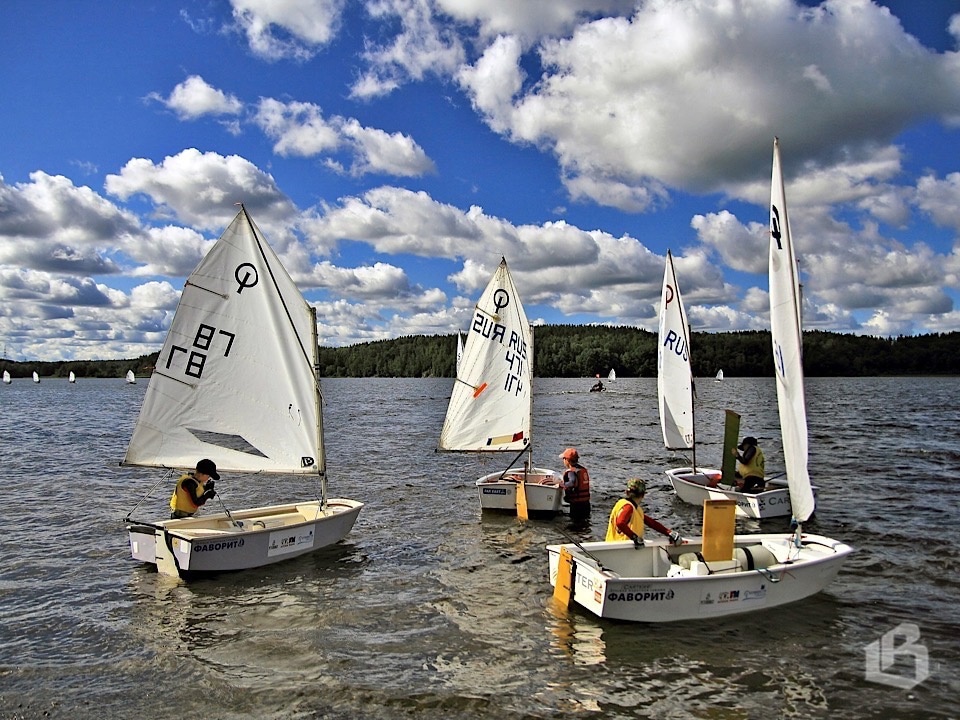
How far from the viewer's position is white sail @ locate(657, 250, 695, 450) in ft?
79.0

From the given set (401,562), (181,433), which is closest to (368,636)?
(401,562)

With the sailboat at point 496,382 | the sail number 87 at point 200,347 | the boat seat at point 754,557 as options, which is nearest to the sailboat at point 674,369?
the sailboat at point 496,382

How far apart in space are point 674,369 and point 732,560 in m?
13.1

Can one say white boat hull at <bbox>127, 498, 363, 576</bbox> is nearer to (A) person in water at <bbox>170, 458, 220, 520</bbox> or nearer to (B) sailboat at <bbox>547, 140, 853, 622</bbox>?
(A) person in water at <bbox>170, 458, 220, 520</bbox>

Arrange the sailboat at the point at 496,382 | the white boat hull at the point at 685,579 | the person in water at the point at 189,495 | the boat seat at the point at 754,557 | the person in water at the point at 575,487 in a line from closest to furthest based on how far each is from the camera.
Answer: the white boat hull at the point at 685,579 < the boat seat at the point at 754,557 < the person in water at the point at 189,495 < the person in water at the point at 575,487 < the sailboat at the point at 496,382

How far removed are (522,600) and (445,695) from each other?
3.90 metres

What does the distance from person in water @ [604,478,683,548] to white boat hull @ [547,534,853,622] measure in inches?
7.5

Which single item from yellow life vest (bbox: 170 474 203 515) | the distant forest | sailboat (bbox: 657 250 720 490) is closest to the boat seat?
yellow life vest (bbox: 170 474 203 515)

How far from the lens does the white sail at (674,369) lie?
24078 millimetres

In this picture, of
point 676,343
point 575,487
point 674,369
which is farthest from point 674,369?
point 575,487

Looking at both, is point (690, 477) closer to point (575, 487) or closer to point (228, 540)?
point (575, 487)

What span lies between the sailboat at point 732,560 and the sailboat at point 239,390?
20.5ft

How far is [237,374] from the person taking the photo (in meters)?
14.8

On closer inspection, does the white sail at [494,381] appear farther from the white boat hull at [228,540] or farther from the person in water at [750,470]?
the white boat hull at [228,540]
